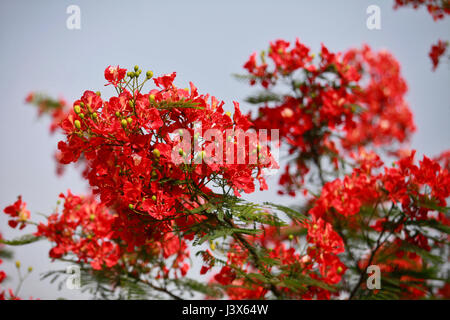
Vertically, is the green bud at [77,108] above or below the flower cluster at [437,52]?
below

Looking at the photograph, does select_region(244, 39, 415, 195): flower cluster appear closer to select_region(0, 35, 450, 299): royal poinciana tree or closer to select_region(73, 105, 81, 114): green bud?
select_region(0, 35, 450, 299): royal poinciana tree

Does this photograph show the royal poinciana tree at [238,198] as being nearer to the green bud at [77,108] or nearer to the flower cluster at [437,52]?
the green bud at [77,108]

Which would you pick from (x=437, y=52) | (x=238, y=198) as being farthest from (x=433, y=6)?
(x=238, y=198)

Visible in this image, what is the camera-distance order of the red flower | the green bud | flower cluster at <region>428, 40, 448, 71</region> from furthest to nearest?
flower cluster at <region>428, 40, 448, 71</region> < the red flower < the green bud

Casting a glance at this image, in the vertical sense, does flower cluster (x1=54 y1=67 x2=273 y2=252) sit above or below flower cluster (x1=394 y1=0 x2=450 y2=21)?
below

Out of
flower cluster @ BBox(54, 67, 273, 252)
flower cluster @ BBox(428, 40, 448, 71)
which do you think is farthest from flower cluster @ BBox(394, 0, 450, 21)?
flower cluster @ BBox(54, 67, 273, 252)

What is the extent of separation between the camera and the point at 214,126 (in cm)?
103

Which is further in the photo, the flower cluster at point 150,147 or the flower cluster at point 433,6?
the flower cluster at point 433,6

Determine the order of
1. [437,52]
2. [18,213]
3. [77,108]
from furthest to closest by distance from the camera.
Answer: [437,52], [18,213], [77,108]

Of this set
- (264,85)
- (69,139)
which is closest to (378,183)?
(264,85)

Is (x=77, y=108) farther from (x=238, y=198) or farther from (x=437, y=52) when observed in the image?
(x=437, y=52)

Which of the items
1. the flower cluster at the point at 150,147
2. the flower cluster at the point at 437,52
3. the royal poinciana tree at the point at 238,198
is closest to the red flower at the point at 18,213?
the royal poinciana tree at the point at 238,198

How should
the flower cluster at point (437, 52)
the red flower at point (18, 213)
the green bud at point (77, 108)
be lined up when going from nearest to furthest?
the green bud at point (77, 108)
the red flower at point (18, 213)
the flower cluster at point (437, 52)
